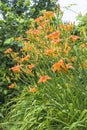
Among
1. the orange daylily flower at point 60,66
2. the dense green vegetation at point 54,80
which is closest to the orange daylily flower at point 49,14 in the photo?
the dense green vegetation at point 54,80

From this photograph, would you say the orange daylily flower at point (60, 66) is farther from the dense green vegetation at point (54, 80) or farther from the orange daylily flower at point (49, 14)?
the orange daylily flower at point (49, 14)

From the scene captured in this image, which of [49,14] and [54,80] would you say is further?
[54,80]

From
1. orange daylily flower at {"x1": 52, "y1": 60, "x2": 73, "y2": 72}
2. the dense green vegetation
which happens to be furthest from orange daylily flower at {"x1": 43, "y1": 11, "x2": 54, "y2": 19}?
orange daylily flower at {"x1": 52, "y1": 60, "x2": 73, "y2": 72}

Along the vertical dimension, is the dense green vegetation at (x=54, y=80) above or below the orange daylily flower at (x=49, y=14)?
below

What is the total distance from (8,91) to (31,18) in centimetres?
132

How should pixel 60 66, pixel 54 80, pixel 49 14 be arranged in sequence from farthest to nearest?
1. pixel 54 80
2. pixel 49 14
3. pixel 60 66

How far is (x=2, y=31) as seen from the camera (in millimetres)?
6270

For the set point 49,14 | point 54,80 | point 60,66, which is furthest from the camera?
point 54,80

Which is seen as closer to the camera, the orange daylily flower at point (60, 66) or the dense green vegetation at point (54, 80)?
the orange daylily flower at point (60, 66)

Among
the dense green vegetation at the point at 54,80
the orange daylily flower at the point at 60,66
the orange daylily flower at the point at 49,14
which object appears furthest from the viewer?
the orange daylily flower at the point at 49,14

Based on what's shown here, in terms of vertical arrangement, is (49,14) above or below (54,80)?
above

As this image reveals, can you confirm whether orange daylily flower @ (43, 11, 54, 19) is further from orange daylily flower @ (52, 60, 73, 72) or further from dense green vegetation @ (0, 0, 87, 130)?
orange daylily flower @ (52, 60, 73, 72)

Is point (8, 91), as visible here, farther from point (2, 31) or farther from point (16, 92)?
point (2, 31)

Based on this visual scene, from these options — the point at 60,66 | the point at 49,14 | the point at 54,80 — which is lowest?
the point at 54,80
